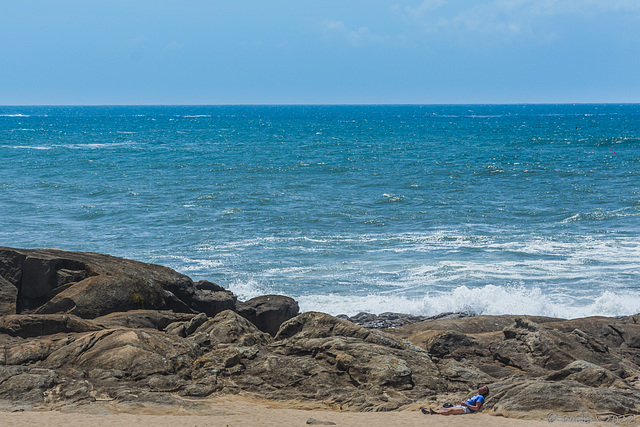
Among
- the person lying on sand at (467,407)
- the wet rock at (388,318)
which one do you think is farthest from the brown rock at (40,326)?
the wet rock at (388,318)

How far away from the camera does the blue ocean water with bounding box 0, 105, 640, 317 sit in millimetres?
25453

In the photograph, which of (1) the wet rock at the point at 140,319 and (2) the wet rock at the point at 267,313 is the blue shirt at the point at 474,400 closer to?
(1) the wet rock at the point at 140,319

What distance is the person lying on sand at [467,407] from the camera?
11.8 m

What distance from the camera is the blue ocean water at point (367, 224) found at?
25.5m

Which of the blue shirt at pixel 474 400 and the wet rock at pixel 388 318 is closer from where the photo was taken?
the blue shirt at pixel 474 400

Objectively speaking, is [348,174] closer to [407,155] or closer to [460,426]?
[407,155]

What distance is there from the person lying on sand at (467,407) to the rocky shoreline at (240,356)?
23cm

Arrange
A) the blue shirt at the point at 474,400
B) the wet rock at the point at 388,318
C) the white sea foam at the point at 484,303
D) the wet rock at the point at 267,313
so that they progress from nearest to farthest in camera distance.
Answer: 1. the blue shirt at the point at 474,400
2. the wet rock at the point at 267,313
3. the wet rock at the point at 388,318
4. the white sea foam at the point at 484,303

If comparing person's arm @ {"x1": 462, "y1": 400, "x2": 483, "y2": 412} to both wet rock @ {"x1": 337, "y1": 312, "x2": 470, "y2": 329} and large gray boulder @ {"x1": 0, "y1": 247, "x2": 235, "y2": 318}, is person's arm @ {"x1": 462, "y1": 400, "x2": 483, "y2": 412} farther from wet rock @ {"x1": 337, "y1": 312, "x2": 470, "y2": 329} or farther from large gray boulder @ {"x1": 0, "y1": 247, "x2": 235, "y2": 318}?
wet rock @ {"x1": 337, "y1": 312, "x2": 470, "y2": 329}

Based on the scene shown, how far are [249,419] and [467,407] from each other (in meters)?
3.94

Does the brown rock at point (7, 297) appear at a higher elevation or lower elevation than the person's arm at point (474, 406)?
higher

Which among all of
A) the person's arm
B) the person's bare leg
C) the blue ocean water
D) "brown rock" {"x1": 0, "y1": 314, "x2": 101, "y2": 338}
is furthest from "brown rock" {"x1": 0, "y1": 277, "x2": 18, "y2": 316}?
the person's arm

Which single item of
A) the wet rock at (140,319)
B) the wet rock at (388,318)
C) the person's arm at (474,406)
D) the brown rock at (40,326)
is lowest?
the wet rock at (388,318)

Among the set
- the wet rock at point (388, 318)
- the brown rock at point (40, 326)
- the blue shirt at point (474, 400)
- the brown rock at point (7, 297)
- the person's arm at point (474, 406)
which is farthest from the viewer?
the wet rock at point (388, 318)
